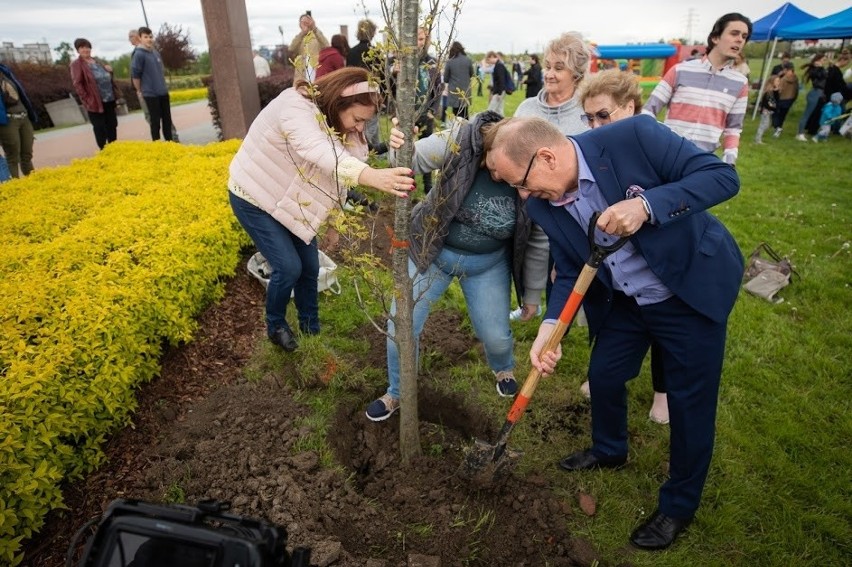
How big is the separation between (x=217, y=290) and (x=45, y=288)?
1.28m

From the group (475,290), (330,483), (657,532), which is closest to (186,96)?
(475,290)

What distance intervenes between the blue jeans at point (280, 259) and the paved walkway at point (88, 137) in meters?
7.55

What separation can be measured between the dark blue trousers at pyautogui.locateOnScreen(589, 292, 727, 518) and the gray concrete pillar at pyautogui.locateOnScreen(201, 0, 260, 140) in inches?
284

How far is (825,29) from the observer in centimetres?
1212

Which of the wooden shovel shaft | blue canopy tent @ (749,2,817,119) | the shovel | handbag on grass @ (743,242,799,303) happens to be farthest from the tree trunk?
blue canopy tent @ (749,2,817,119)

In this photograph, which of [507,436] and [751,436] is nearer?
[507,436]

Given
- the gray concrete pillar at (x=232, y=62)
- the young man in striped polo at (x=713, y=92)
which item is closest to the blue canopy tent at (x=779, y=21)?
the young man in striped polo at (x=713, y=92)

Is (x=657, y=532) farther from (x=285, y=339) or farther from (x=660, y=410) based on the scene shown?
(x=285, y=339)

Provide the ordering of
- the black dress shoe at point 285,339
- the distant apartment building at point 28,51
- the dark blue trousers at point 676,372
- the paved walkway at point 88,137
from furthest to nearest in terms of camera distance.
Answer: the distant apartment building at point 28,51 < the paved walkway at point 88,137 < the black dress shoe at point 285,339 < the dark blue trousers at point 676,372

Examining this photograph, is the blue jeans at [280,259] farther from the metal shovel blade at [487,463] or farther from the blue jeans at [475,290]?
the metal shovel blade at [487,463]

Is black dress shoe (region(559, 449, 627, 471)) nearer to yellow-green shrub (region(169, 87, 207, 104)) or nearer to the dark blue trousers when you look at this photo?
the dark blue trousers

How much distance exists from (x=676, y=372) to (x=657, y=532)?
32.8 inches

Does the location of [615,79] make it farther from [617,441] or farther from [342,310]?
[342,310]

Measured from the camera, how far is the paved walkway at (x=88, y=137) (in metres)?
10.3
